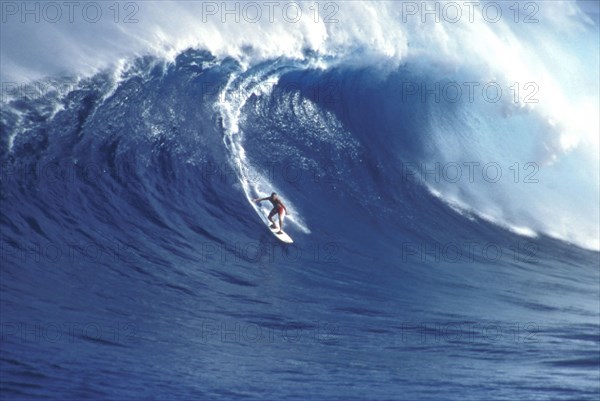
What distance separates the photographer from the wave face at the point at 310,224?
9.62m

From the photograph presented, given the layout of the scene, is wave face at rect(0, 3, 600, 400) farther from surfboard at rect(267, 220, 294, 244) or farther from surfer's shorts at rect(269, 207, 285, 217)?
surfer's shorts at rect(269, 207, 285, 217)

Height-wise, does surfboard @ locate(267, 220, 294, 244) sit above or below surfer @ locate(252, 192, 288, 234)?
below

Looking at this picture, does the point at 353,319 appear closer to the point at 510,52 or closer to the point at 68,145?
the point at 68,145

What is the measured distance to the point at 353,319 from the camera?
11.3 meters

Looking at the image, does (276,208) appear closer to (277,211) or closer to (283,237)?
(277,211)

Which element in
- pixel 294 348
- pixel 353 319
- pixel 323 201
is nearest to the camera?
pixel 294 348

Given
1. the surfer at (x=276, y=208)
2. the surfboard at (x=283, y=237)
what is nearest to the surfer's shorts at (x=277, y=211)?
the surfer at (x=276, y=208)

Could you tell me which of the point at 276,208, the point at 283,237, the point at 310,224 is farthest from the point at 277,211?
the point at 310,224

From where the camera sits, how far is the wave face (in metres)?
9.62

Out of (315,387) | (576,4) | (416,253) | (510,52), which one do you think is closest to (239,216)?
(416,253)

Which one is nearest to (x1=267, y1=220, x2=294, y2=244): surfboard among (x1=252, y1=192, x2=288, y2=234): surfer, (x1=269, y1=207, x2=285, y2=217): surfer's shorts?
(x1=252, y1=192, x2=288, y2=234): surfer

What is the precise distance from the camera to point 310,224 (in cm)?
1420

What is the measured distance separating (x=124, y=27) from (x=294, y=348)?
8326 mm

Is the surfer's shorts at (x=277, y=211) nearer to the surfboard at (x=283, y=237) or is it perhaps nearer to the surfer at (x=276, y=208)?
the surfer at (x=276, y=208)
